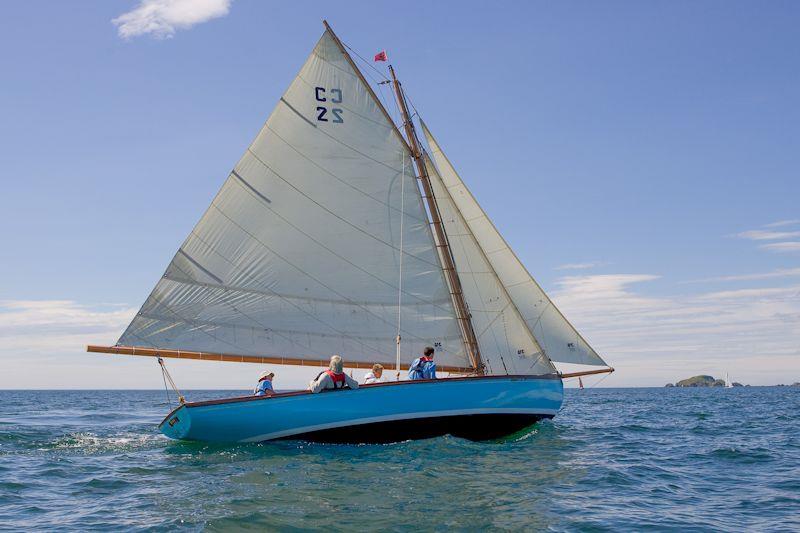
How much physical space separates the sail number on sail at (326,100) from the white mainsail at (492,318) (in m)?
3.47

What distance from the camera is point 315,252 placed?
2033 centimetres

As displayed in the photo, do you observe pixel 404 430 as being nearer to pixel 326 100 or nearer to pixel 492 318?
pixel 492 318

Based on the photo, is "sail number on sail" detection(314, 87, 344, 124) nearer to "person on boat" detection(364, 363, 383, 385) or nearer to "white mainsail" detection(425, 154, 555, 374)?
"white mainsail" detection(425, 154, 555, 374)

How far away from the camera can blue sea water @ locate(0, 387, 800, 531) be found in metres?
11.2

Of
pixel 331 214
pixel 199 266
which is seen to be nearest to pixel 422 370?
pixel 331 214

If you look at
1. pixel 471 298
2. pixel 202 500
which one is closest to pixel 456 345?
pixel 471 298

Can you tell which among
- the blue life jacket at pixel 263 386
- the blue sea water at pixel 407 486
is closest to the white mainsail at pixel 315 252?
the blue life jacket at pixel 263 386

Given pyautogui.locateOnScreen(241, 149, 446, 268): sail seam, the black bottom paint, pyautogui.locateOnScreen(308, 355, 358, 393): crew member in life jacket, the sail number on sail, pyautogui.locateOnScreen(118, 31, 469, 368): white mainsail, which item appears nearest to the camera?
pyautogui.locateOnScreen(308, 355, 358, 393): crew member in life jacket

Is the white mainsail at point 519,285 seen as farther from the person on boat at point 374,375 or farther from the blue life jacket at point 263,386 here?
the blue life jacket at point 263,386

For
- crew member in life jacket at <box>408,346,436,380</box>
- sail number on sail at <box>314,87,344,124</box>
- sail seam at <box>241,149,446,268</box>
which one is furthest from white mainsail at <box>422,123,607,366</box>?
crew member in life jacket at <box>408,346,436,380</box>

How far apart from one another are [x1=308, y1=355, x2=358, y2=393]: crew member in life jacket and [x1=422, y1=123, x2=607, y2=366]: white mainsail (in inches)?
302

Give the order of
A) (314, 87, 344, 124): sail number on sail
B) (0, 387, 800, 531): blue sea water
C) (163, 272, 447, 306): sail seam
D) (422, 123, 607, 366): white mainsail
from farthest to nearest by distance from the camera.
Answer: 1. (422, 123, 607, 366): white mainsail
2. (314, 87, 344, 124): sail number on sail
3. (163, 272, 447, 306): sail seam
4. (0, 387, 800, 531): blue sea water

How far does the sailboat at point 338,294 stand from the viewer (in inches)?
718

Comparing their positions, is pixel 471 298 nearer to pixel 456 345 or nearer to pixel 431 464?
pixel 456 345
